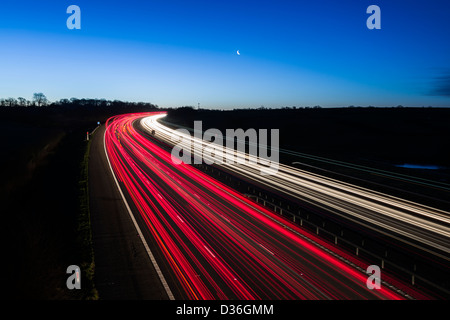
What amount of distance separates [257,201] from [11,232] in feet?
48.0

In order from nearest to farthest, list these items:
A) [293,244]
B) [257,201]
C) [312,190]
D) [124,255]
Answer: [124,255] < [293,244] < [257,201] < [312,190]

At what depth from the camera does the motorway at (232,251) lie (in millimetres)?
11941

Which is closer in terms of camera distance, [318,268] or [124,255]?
[318,268]

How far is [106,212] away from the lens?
20766 mm

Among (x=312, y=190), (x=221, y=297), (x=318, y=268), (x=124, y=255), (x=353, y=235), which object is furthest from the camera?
(x=312, y=190)

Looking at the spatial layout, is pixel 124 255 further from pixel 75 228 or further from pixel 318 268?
pixel 318 268

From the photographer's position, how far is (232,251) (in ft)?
50.2

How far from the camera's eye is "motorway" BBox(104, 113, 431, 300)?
11.9 meters

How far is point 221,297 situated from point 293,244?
5764 mm

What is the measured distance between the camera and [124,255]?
1470 cm
